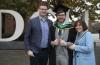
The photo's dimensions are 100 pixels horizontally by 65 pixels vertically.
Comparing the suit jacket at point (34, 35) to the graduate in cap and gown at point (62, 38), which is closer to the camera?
the graduate in cap and gown at point (62, 38)

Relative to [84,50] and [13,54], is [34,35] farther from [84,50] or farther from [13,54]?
[13,54]

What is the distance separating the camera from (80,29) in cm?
586

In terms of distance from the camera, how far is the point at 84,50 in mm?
5824

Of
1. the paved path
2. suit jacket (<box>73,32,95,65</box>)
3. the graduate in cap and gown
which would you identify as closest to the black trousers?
the graduate in cap and gown

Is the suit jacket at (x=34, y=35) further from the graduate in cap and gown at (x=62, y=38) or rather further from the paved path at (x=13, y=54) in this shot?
the paved path at (x=13, y=54)

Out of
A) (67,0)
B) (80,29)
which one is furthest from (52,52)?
(67,0)

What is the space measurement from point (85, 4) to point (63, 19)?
1054 cm

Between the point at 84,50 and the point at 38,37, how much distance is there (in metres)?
0.85

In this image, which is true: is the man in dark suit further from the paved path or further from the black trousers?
the paved path

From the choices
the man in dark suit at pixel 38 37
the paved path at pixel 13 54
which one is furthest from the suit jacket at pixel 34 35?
the paved path at pixel 13 54

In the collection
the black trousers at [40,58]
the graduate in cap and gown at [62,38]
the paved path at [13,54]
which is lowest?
the paved path at [13,54]

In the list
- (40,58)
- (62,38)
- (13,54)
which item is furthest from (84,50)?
(13,54)

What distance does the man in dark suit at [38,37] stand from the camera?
237 inches

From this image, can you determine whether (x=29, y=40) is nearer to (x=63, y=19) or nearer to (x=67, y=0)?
(x=63, y=19)
